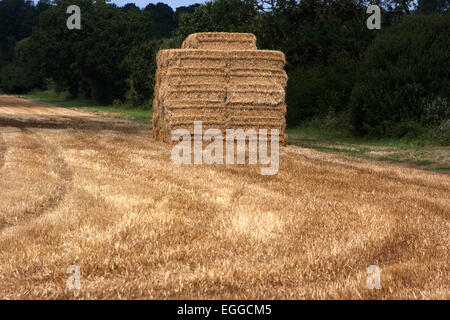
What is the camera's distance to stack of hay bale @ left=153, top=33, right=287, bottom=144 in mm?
12859

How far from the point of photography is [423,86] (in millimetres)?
14906

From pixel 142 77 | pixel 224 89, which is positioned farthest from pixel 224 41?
pixel 142 77

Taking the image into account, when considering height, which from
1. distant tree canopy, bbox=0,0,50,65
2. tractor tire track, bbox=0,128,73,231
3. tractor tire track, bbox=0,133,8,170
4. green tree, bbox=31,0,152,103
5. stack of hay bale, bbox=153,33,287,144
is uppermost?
distant tree canopy, bbox=0,0,50,65

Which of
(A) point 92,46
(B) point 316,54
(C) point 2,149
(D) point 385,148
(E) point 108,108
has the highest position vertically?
(A) point 92,46

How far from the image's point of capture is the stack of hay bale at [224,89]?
12859 mm

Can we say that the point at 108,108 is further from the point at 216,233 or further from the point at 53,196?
the point at 216,233

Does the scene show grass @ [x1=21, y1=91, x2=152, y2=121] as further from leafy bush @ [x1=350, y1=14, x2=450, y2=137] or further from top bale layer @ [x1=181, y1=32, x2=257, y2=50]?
leafy bush @ [x1=350, y1=14, x2=450, y2=137]

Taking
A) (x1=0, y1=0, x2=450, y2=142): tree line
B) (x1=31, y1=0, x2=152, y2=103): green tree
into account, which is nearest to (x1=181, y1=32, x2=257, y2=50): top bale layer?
(x1=0, y1=0, x2=450, y2=142): tree line

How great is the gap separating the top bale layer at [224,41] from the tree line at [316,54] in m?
4.19

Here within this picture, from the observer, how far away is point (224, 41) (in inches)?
547

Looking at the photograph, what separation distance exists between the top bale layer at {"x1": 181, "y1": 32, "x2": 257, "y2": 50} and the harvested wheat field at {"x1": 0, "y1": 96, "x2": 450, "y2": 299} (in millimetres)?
6467

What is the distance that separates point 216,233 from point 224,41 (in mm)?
10067

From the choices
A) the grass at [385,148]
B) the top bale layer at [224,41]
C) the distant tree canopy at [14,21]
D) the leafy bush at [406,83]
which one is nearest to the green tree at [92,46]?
the grass at [385,148]
